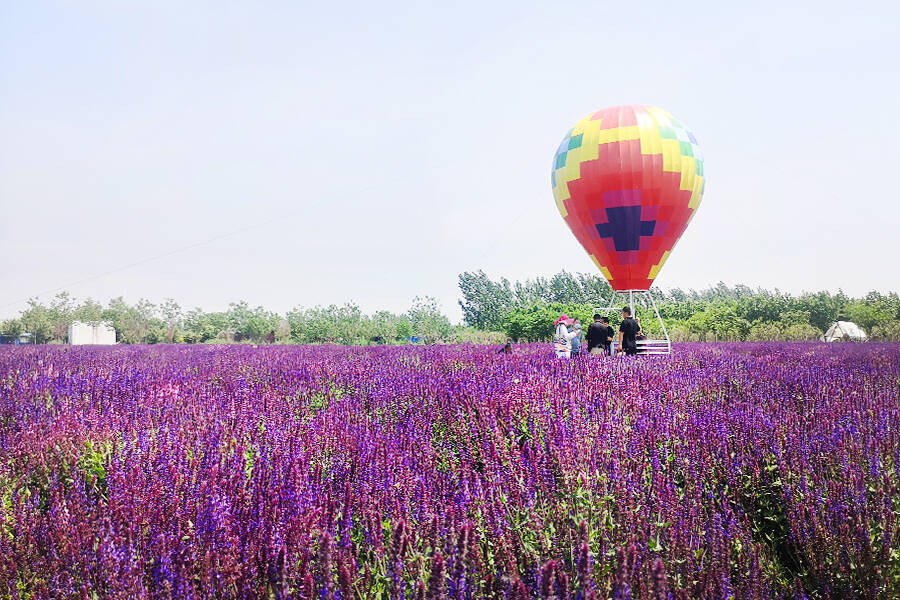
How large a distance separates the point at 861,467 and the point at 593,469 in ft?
4.05

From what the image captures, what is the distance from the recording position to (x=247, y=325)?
31016mm

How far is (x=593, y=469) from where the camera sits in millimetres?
2506

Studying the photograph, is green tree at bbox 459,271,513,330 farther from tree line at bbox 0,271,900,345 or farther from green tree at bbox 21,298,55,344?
green tree at bbox 21,298,55,344

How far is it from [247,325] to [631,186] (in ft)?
76.5

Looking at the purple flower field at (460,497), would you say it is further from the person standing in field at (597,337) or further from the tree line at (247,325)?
the tree line at (247,325)

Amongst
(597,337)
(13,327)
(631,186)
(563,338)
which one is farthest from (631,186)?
(13,327)

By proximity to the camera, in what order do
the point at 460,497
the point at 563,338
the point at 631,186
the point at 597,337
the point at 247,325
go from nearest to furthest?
the point at 460,497 < the point at 563,338 < the point at 597,337 < the point at 631,186 < the point at 247,325

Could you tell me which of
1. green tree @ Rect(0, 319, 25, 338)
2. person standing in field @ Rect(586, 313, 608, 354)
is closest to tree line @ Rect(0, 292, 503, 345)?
green tree @ Rect(0, 319, 25, 338)

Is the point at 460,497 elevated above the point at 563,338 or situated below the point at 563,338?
below

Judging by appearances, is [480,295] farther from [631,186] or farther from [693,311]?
[631,186]

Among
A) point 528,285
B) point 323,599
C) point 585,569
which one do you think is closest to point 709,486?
point 585,569

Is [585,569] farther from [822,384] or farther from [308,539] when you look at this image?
[822,384]

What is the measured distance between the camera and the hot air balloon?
1279cm

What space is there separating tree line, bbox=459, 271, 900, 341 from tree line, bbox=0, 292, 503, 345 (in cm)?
217
